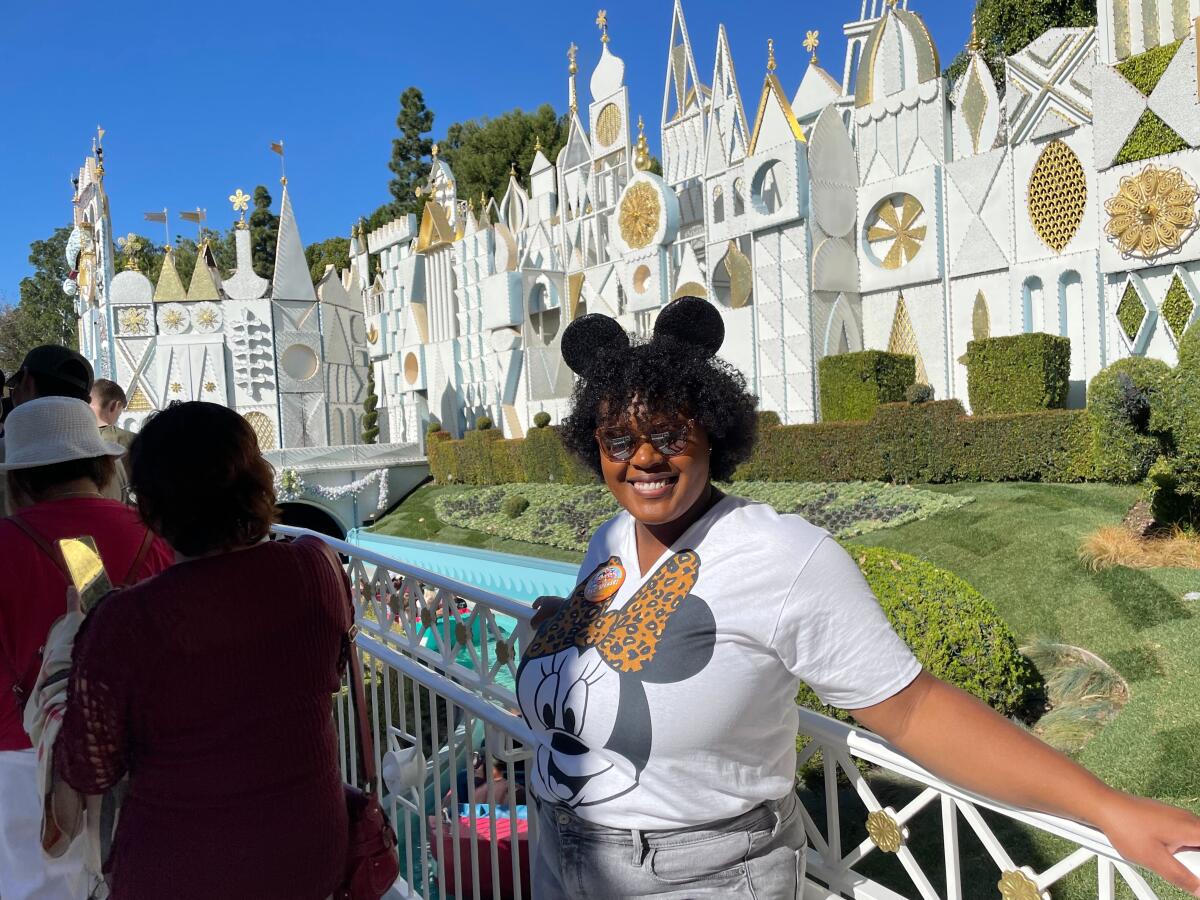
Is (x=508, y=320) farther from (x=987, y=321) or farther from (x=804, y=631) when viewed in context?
(x=804, y=631)

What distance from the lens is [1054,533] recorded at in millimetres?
9797

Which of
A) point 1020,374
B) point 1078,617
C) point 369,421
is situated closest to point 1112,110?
point 1020,374

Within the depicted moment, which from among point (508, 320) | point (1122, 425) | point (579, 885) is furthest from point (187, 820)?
point (508, 320)

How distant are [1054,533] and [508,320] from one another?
2131 cm

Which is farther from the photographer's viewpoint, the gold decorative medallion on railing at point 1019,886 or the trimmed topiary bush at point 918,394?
the trimmed topiary bush at point 918,394

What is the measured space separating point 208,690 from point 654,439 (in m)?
1.06

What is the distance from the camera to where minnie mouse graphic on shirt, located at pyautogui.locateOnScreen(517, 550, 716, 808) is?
1.54m

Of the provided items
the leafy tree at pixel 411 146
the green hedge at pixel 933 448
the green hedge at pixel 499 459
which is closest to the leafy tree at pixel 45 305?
the leafy tree at pixel 411 146

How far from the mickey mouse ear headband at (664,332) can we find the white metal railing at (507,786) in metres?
0.87

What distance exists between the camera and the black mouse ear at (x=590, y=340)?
1.93 metres

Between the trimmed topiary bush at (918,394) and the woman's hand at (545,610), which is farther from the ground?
the trimmed topiary bush at (918,394)

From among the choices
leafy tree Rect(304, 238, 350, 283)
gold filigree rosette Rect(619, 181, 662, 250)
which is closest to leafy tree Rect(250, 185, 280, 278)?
leafy tree Rect(304, 238, 350, 283)

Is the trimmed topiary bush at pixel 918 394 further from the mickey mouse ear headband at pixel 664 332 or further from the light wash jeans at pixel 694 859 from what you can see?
the light wash jeans at pixel 694 859

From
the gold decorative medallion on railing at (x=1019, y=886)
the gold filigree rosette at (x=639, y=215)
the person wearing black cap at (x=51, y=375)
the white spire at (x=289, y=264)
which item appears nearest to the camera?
the gold decorative medallion on railing at (x=1019, y=886)
